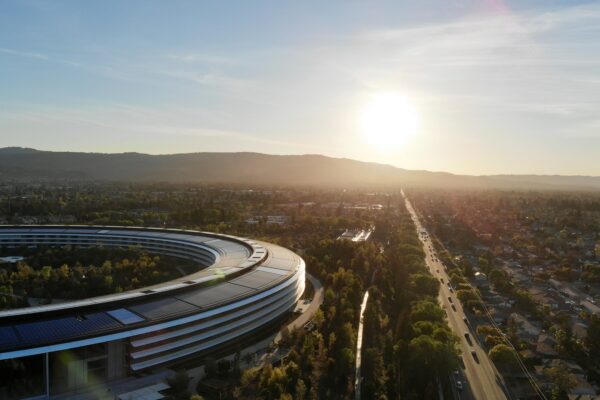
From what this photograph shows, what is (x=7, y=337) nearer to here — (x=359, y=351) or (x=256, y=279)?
(x=256, y=279)

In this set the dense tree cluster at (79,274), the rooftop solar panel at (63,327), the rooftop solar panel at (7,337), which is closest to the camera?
the rooftop solar panel at (7,337)

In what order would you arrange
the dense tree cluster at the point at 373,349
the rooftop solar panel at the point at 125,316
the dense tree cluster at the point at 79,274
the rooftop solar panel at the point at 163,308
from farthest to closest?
the dense tree cluster at the point at 79,274 < the rooftop solar panel at the point at 163,308 < the dense tree cluster at the point at 373,349 < the rooftop solar panel at the point at 125,316

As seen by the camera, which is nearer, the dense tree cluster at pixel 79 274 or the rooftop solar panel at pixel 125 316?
the rooftop solar panel at pixel 125 316

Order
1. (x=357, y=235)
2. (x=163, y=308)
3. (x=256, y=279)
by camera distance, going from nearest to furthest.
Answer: (x=163, y=308) → (x=256, y=279) → (x=357, y=235)

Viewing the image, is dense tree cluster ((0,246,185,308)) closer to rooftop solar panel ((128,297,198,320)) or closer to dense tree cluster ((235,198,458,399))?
rooftop solar panel ((128,297,198,320))

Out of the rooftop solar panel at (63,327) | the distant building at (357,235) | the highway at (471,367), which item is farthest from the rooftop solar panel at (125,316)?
the distant building at (357,235)

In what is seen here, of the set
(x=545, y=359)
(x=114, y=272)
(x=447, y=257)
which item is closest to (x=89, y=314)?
(x=114, y=272)

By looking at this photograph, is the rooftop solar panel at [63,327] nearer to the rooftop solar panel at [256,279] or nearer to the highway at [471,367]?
the rooftop solar panel at [256,279]

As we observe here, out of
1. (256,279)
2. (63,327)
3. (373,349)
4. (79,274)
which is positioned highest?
(63,327)

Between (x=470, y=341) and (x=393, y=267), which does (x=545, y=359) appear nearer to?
(x=470, y=341)

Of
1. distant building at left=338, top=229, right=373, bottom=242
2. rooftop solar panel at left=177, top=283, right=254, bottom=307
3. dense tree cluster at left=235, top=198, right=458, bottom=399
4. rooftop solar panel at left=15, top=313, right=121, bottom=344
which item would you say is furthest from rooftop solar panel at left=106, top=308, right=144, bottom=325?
distant building at left=338, top=229, right=373, bottom=242

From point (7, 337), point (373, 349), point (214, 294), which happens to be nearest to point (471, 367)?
point (373, 349)
